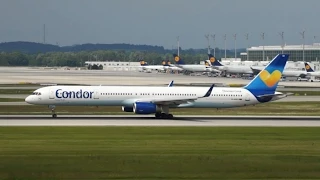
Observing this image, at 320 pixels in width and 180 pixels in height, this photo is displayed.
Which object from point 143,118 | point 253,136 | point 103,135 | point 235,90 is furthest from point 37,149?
point 235,90

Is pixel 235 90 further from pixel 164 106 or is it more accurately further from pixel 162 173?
pixel 162 173

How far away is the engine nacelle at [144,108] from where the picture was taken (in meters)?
64.2

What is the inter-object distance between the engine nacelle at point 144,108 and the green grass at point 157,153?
34.2ft

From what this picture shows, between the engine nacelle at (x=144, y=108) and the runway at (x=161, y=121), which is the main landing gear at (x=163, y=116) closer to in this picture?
the runway at (x=161, y=121)

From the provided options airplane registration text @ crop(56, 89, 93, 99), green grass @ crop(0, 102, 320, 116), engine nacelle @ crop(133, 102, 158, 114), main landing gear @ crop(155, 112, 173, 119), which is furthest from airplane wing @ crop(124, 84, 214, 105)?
green grass @ crop(0, 102, 320, 116)

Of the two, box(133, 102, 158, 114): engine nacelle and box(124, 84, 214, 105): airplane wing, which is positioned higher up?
box(124, 84, 214, 105): airplane wing

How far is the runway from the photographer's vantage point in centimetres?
5778

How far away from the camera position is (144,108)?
64375mm

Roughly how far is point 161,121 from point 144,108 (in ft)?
9.37

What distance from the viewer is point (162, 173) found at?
33.0 meters

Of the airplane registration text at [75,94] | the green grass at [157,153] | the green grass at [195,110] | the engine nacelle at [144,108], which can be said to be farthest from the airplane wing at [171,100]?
the green grass at [157,153]

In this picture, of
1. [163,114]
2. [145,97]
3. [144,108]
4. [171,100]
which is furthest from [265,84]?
[144,108]

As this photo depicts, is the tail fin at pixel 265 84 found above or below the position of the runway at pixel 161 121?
above

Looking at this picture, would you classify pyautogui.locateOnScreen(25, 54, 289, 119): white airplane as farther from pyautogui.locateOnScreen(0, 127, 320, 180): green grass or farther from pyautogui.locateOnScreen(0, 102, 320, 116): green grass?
pyautogui.locateOnScreen(0, 127, 320, 180): green grass
